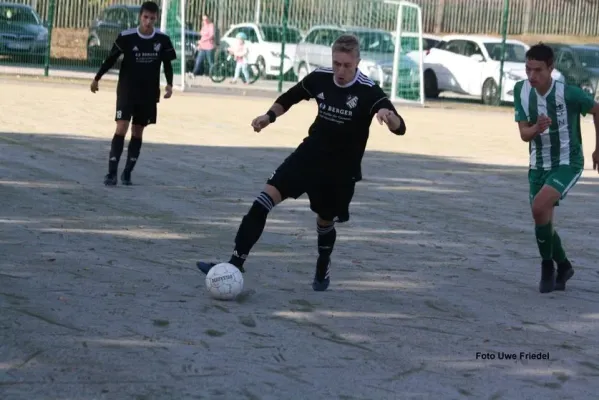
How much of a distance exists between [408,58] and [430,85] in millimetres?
A: 2699

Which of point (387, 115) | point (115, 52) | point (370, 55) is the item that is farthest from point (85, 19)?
point (387, 115)

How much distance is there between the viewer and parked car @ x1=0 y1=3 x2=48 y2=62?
30359mm

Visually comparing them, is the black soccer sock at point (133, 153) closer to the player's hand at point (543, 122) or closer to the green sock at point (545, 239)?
the green sock at point (545, 239)

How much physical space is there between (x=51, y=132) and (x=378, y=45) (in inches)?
552

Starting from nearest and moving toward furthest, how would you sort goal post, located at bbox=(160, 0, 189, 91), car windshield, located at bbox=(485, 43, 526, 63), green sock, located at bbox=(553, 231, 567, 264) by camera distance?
green sock, located at bbox=(553, 231, 567, 264) < goal post, located at bbox=(160, 0, 189, 91) < car windshield, located at bbox=(485, 43, 526, 63)

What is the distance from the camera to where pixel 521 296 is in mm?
8438

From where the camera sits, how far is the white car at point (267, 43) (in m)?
30.7

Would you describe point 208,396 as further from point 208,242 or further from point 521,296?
point 208,242

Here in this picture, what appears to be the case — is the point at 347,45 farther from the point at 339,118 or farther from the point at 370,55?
the point at 370,55

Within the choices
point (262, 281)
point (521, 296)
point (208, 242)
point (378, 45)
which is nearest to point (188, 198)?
point (208, 242)

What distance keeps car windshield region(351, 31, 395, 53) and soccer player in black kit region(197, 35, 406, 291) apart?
73.5 feet

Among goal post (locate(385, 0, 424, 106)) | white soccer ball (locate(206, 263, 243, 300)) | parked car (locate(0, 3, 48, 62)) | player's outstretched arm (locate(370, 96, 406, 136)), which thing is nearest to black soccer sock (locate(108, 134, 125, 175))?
white soccer ball (locate(206, 263, 243, 300))

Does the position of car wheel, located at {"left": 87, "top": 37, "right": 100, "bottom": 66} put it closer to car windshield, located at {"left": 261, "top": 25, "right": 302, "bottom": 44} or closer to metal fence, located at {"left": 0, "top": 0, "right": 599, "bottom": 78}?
metal fence, located at {"left": 0, "top": 0, "right": 599, "bottom": 78}

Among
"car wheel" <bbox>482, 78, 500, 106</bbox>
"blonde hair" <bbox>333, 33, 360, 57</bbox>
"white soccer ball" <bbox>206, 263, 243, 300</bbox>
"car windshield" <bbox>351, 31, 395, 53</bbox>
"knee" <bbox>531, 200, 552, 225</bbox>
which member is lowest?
"car wheel" <bbox>482, 78, 500, 106</bbox>
